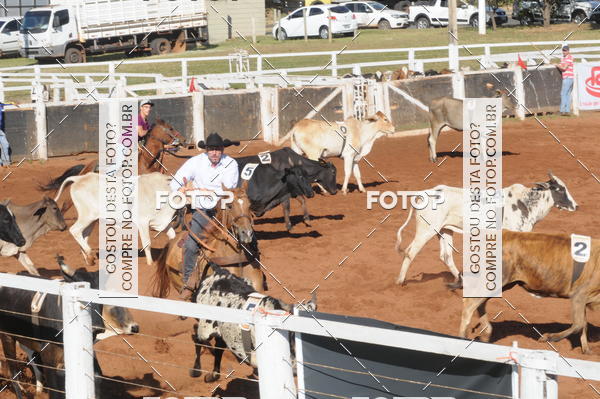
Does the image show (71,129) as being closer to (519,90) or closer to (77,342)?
(519,90)

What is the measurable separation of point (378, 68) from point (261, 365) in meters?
32.6

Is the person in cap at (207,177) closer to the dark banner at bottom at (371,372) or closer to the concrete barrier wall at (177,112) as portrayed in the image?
the dark banner at bottom at (371,372)

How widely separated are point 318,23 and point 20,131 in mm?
25405

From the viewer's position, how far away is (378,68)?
37219mm

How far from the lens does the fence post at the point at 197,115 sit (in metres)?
22.6

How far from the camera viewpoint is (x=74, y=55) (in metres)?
40.2

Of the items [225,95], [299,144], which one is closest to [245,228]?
[299,144]

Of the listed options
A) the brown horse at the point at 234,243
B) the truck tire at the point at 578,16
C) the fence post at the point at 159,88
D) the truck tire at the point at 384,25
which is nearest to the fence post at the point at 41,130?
the fence post at the point at 159,88

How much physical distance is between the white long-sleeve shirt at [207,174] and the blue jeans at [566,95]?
17.4 meters

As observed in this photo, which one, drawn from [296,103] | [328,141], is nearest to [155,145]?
[328,141]

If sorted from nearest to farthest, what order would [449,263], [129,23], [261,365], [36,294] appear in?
[261,365]
[36,294]
[449,263]
[129,23]

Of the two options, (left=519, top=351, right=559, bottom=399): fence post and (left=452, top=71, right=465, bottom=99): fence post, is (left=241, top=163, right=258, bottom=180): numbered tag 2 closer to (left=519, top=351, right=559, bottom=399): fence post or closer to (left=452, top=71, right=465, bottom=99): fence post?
(left=519, top=351, right=559, bottom=399): fence post

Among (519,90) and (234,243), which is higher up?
(234,243)

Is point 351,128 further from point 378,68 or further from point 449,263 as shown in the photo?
point 378,68
